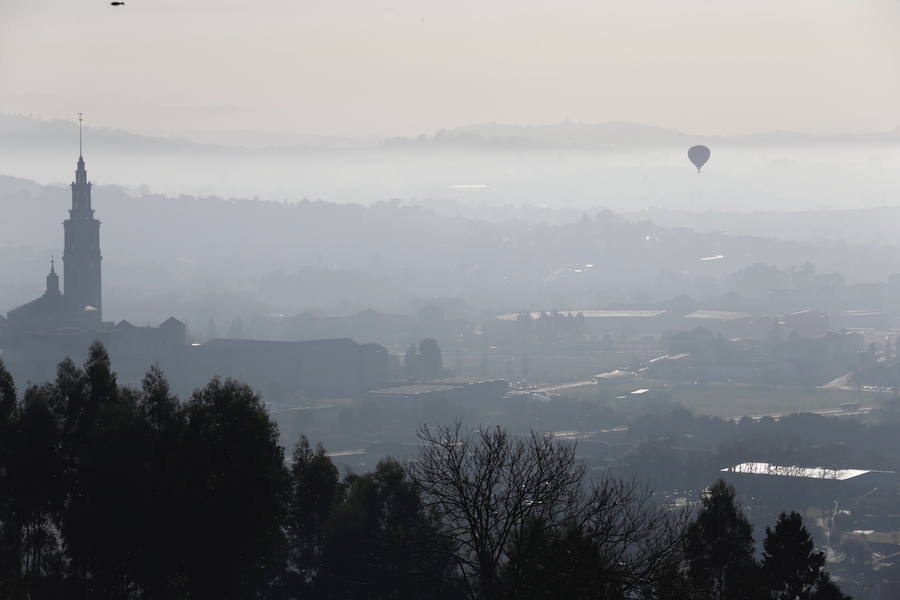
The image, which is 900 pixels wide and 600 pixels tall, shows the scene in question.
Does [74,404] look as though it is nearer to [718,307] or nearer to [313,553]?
[313,553]

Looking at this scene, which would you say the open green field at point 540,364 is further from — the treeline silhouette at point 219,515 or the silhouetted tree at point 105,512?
the silhouetted tree at point 105,512

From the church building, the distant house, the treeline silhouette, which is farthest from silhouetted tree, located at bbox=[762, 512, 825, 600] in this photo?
the church building

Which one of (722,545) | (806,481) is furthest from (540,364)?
(722,545)

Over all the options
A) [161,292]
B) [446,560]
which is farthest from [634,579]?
[161,292]

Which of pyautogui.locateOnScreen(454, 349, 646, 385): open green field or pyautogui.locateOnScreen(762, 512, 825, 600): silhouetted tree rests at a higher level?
pyautogui.locateOnScreen(454, 349, 646, 385): open green field

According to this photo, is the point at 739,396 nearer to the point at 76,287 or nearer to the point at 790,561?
the point at 76,287

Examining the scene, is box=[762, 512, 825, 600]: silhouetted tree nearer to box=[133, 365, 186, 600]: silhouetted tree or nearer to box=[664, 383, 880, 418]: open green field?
box=[133, 365, 186, 600]: silhouetted tree
